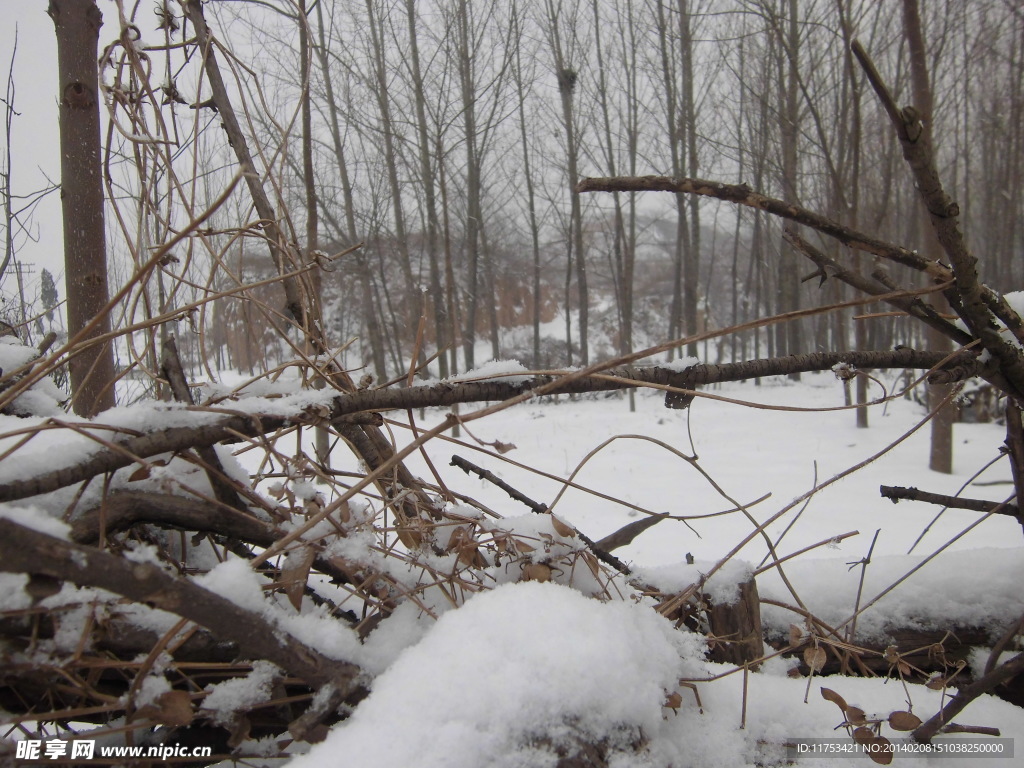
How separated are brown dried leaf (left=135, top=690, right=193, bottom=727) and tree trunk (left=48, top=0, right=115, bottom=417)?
1.10 meters

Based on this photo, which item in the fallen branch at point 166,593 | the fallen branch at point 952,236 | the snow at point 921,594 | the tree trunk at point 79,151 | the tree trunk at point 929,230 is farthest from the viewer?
the tree trunk at point 929,230

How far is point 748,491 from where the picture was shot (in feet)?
16.9

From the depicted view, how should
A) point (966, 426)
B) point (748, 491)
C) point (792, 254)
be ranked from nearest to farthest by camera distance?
point (748, 491) < point (966, 426) < point (792, 254)

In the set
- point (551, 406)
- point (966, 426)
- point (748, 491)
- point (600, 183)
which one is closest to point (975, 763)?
point (600, 183)

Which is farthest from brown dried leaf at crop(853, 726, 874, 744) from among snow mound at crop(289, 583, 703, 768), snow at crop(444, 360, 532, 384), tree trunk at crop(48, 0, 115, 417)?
tree trunk at crop(48, 0, 115, 417)

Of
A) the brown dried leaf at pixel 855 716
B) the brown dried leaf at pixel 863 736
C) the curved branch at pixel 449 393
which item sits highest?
the curved branch at pixel 449 393

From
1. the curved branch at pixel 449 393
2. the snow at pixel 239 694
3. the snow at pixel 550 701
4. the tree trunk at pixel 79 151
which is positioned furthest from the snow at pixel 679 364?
the tree trunk at pixel 79 151

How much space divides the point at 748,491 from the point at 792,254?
10025 millimetres

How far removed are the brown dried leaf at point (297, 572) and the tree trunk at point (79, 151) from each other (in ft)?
3.43

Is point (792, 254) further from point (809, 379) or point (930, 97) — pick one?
point (930, 97)

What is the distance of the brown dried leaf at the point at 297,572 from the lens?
28.5 inches

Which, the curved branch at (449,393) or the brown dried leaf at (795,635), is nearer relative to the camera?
the curved branch at (449,393)

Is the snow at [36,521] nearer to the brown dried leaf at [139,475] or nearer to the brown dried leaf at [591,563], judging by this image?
the brown dried leaf at [139,475]

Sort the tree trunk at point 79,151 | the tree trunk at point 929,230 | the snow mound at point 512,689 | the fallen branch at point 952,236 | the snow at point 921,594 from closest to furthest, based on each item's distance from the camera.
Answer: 1. the snow mound at point 512,689
2. the fallen branch at point 952,236
3. the snow at point 921,594
4. the tree trunk at point 79,151
5. the tree trunk at point 929,230
